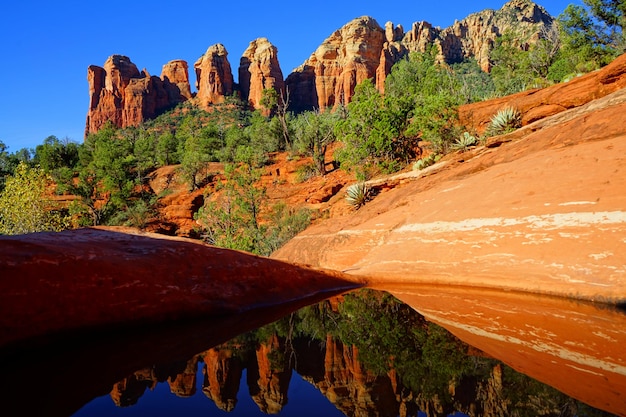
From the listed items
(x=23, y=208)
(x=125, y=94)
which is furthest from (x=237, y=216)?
(x=125, y=94)

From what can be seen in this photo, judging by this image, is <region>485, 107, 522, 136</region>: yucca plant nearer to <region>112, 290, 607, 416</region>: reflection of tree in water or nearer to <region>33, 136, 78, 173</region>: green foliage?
<region>112, 290, 607, 416</region>: reflection of tree in water

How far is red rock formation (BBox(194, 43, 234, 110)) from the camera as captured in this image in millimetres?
105000

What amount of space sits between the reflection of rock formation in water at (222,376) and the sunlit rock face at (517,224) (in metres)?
5.34

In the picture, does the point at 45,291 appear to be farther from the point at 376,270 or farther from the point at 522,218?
the point at 522,218

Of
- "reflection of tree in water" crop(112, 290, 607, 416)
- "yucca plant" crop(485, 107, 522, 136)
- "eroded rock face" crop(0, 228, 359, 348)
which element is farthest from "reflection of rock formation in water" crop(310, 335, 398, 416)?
"yucca plant" crop(485, 107, 522, 136)

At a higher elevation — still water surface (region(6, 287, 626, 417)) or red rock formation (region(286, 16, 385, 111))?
red rock formation (region(286, 16, 385, 111))

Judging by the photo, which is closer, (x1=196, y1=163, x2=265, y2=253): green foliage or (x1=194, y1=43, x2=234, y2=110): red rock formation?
(x1=196, y1=163, x2=265, y2=253): green foliage

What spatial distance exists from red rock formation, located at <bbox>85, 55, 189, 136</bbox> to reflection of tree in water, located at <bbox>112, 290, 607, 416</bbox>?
350 ft

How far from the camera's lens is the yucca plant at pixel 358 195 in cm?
1856

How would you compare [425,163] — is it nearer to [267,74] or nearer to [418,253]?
[418,253]

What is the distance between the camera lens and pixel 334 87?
109m

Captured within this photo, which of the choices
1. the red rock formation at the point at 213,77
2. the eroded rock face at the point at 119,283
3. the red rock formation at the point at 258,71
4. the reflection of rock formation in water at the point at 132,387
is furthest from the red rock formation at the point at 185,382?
the red rock formation at the point at 213,77

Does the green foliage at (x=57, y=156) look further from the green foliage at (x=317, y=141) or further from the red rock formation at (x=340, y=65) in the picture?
the red rock formation at (x=340, y=65)

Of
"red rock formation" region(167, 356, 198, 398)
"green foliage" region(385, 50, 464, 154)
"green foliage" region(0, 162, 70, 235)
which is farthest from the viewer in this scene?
"green foliage" region(0, 162, 70, 235)
